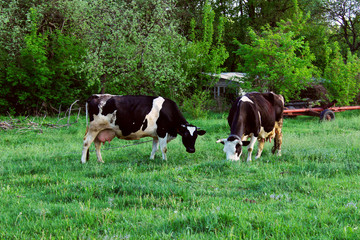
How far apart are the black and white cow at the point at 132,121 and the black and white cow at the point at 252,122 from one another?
4.12ft

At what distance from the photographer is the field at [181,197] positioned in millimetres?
4180

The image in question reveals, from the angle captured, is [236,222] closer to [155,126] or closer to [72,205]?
[72,205]

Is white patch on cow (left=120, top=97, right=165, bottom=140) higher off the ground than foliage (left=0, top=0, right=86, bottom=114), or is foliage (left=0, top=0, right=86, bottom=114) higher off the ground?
foliage (left=0, top=0, right=86, bottom=114)

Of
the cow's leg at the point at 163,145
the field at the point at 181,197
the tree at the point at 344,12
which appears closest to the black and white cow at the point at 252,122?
the field at the point at 181,197

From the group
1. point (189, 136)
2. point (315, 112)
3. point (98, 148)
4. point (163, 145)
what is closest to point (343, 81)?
point (315, 112)

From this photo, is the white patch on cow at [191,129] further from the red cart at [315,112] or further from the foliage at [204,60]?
the foliage at [204,60]

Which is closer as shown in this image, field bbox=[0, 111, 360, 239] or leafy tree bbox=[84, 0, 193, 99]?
field bbox=[0, 111, 360, 239]

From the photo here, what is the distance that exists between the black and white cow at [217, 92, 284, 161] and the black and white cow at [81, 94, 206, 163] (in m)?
1.26

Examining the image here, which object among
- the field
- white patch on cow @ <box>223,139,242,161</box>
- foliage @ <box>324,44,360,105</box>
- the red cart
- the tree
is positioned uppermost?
the tree

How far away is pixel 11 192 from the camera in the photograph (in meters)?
6.10

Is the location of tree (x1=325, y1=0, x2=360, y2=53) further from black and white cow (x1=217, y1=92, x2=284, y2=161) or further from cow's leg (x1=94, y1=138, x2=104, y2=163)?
cow's leg (x1=94, y1=138, x2=104, y2=163)

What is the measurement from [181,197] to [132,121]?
416 cm

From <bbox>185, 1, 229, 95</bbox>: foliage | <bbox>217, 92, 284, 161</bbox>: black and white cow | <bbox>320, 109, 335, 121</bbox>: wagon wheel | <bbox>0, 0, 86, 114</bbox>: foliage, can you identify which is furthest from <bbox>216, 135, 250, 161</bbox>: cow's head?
<bbox>185, 1, 229, 95</bbox>: foliage

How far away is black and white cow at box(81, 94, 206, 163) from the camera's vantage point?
930 cm
